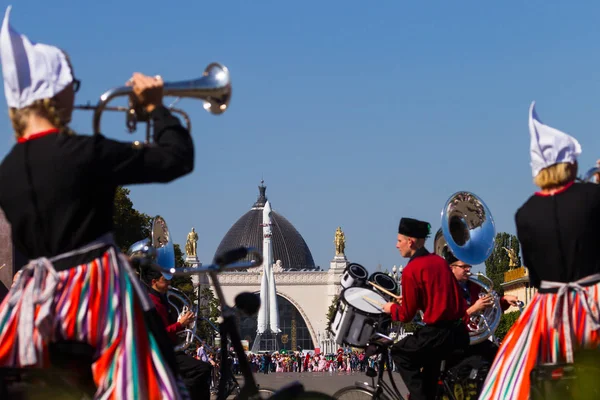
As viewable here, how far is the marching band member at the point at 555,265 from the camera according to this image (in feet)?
A: 19.2

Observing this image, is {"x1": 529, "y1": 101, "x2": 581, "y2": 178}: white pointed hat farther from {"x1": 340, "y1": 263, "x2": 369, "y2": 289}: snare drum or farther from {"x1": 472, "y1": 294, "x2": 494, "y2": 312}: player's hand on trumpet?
{"x1": 472, "y1": 294, "x2": 494, "y2": 312}: player's hand on trumpet

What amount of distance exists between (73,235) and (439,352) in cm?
457

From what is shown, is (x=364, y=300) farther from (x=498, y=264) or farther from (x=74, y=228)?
(x=498, y=264)

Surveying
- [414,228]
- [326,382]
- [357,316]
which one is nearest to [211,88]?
[414,228]

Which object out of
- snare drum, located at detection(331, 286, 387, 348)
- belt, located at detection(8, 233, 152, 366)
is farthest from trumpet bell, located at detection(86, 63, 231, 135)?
snare drum, located at detection(331, 286, 387, 348)

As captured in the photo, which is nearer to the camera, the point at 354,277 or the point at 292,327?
the point at 354,277

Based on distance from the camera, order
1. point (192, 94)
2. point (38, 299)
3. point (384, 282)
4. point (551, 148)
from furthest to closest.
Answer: point (384, 282), point (551, 148), point (192, 94), point (38, 299)

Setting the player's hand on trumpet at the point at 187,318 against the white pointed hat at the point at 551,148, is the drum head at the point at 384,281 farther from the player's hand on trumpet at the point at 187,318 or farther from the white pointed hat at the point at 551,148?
the white pointed hat at the point at 551,148

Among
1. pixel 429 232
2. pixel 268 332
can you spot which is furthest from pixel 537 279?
pixel 268 332

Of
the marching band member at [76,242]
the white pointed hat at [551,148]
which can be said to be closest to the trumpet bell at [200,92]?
the marching band member at [76,242]

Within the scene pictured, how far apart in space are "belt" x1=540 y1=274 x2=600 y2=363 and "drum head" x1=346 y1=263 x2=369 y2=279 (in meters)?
4.04

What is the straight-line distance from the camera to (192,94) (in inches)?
195

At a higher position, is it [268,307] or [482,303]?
[482,303]

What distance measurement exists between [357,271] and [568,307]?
424cm
